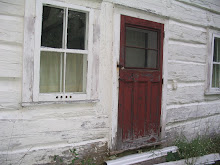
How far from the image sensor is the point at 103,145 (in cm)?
335

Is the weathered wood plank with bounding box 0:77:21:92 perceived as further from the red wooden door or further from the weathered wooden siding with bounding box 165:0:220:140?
the weathered wooden siding with bounding box 165:0:220:140

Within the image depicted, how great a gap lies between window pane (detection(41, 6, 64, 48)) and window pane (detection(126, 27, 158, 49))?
1.47 metres

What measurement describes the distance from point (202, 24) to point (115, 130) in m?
3.13

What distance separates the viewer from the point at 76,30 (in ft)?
10.2

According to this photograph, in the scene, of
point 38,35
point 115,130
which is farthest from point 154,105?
point 38,35

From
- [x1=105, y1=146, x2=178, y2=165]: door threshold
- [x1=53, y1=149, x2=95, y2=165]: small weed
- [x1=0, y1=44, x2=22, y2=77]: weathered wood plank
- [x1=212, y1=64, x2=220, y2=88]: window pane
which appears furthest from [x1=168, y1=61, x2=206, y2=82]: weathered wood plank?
[x1=0, y1=44, x2=22, y2=77]: weathered wood plank

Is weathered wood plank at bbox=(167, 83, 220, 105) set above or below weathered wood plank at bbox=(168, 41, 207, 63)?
below

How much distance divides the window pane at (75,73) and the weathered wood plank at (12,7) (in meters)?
0.82

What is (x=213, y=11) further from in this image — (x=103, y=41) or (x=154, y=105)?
(x=103, y=41)

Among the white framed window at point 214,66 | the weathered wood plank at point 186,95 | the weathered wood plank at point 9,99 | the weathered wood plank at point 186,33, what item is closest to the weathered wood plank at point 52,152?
the weathered wood plank at point 9,99

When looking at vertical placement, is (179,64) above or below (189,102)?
above

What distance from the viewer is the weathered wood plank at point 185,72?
4266 mm

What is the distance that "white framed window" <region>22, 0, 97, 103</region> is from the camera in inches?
106

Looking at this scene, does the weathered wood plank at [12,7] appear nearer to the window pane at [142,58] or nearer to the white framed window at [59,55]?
the white framed window at [59,55]
